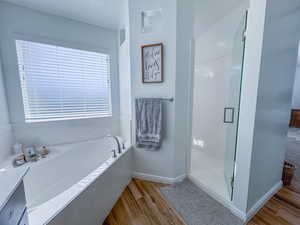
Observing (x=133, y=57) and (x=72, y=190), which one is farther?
(x=133, y=57)

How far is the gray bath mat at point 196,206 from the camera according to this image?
1.29 metres

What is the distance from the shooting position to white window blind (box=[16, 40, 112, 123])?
6.27 feet

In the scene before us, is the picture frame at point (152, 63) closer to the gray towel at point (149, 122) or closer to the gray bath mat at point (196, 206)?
the gray towel at point (149, 122)

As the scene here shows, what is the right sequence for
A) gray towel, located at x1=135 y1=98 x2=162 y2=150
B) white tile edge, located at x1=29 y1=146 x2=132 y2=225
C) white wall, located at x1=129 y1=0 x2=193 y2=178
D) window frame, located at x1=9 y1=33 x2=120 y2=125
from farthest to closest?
window frame, located at x1=9 y1=33 x2=120 y2=125, gray towel, located at x1=135 y1=98 x2=162 y2=150, white wall, located at x1=129 y1=0 x2=193 y2=178, white tile edge, located at x1=29 y1=146 x2=132 y2=225

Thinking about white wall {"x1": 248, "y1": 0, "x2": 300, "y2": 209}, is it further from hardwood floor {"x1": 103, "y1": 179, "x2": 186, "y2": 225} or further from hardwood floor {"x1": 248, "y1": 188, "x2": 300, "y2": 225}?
hardwood floor {"x1": 103, "y1": 179, "x2": 186, "y2": 225}

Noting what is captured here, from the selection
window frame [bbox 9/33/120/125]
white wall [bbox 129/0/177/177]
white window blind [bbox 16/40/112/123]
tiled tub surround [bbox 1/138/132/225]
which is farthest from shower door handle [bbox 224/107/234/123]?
white window blind [bbox 16/40/112/123]

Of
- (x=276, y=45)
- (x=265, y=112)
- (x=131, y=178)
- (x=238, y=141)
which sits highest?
(x=276, y=45)

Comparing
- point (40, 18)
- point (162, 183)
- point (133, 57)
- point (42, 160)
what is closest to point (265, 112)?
point (162, 183)

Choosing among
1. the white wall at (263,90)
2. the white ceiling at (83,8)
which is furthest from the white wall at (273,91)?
the white ceiling at (83,8)

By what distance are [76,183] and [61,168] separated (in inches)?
28.8

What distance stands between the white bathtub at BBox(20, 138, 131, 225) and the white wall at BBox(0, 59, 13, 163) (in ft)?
1.48

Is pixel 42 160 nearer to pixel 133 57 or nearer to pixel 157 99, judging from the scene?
pixel 157 99

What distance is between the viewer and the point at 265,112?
1.24 m

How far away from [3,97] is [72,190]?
1.75 metres
